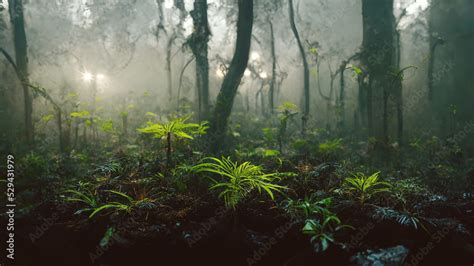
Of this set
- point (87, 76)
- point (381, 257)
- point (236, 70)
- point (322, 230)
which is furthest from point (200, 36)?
point (87, 76)

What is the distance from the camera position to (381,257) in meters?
2.52

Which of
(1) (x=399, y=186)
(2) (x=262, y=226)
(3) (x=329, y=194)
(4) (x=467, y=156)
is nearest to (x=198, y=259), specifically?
(2) (x=262, y=226)

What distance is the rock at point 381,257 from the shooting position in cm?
247

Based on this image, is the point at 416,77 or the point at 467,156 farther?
the point at 416,77

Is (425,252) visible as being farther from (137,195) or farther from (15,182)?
(15,182)

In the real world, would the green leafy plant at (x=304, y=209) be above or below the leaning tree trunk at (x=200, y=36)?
below

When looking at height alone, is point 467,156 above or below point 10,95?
below

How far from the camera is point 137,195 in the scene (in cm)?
350

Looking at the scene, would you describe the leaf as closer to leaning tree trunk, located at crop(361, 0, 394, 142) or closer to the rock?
the rock

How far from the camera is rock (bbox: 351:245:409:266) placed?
97.2 inches

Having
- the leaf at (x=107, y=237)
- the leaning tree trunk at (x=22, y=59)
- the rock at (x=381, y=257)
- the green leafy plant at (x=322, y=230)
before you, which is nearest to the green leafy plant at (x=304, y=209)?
the green leafy plant at (x=322, y=230)

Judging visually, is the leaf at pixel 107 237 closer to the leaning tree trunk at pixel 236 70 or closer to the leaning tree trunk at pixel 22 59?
A: the leaning tree trunk at pixel 236 70

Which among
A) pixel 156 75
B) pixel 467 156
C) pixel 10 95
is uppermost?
pixel 156 75

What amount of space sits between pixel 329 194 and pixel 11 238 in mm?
3517
